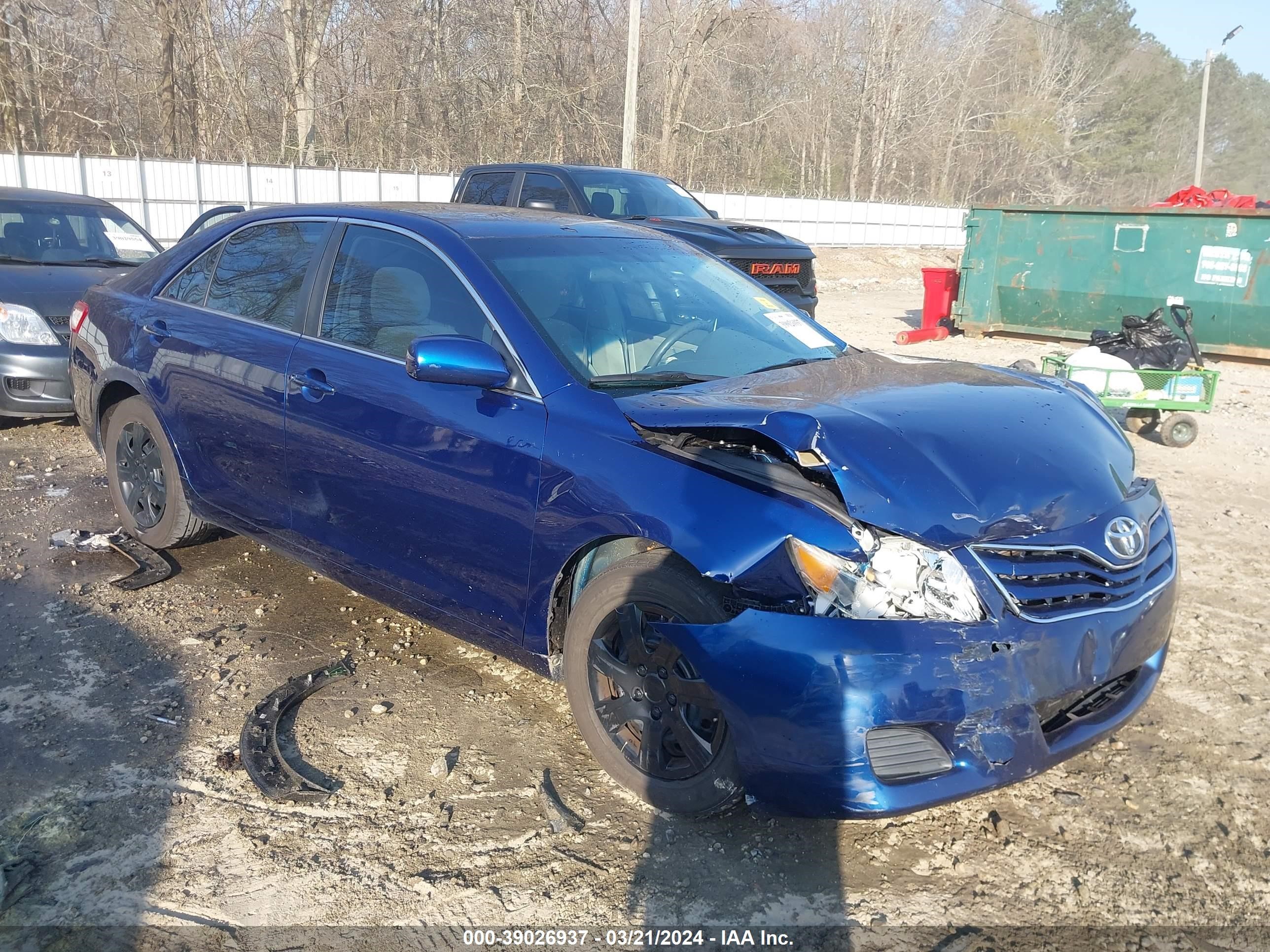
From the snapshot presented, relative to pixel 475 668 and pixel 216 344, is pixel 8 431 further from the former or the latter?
pixel 475 668

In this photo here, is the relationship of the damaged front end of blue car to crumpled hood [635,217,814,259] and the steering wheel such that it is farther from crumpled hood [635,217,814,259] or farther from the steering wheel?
crumpled hood [635,217,814,259]

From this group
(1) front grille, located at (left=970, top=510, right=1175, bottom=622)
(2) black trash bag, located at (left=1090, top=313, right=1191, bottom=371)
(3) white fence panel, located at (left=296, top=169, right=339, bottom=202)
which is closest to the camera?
(1) front grille, located at (left=970, top=510, right=1175, bottom=622)

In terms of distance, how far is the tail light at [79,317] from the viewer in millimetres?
5277

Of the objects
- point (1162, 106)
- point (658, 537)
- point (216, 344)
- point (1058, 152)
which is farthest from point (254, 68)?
point (1162, 106)

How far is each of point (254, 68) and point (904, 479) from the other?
100 ft

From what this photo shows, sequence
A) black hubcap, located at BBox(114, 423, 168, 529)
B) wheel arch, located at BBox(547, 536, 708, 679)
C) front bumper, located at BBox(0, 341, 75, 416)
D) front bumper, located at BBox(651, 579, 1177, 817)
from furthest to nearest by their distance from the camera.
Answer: front bumper, located at BBox(0, 341, 75, 416), black hubcap, located at BBox(114, 423, 168, 529), wheel arch, located at BBox(547, 536, 708, 679), front bumper, located at BBox(651, 579, 1177, 817)

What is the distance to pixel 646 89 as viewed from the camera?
126ft

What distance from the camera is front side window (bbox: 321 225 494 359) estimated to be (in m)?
3.57

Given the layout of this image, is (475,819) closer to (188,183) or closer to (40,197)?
(40,197)

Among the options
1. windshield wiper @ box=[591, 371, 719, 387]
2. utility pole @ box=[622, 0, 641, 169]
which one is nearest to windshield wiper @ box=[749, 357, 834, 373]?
windshield wiper @ box=[591, 371, 719, 387]

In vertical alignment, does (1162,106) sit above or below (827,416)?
above

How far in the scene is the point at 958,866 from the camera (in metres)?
2.80

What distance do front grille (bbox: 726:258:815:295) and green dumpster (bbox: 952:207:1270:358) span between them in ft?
13.9

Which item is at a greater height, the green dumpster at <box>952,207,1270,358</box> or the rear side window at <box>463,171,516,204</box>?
the rear side window at <box>463,171,516,204</box>
